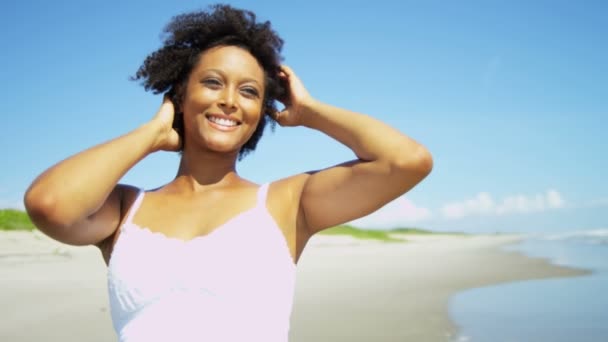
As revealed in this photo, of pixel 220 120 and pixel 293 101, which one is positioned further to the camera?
pixel 293 101

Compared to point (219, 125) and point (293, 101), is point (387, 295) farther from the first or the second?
point (219, 125)

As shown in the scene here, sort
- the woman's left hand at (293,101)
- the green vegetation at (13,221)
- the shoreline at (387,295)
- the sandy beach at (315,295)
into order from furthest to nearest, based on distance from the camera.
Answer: the green vegetation at (13,221)
the shoreline at (387,295)
the sandy beach at (315,295)
the woman's left hand at (293,101)

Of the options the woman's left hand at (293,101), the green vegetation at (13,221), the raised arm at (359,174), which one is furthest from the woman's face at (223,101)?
the green vegetation at (13,221)

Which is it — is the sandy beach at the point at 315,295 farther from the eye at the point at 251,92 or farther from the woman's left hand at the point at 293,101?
the eye at the point at 251,92

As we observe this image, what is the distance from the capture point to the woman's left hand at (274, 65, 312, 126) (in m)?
2.36

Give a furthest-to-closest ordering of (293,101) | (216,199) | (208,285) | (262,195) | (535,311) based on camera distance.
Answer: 1. (535,311)
2. (293,101)
3. (216,199)
4. (262,195)
5. (208,285)

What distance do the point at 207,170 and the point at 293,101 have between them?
0.50m

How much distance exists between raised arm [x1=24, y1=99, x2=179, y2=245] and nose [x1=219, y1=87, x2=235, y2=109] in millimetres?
348

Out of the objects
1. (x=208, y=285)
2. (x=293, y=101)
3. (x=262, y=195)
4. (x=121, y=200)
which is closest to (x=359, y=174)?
(x=262, y=195)

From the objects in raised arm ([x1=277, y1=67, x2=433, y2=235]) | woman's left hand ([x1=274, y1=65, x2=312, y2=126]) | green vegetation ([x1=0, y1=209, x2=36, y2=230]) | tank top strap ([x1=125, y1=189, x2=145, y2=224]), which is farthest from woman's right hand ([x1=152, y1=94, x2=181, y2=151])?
green vegetation ([x1=0, y1=209, x2=36, y2=230])

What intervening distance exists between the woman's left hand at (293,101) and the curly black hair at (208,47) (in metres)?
0.04

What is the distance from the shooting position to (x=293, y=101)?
239 cm

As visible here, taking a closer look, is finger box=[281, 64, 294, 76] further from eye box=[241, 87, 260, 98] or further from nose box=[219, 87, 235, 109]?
nose box=[219, 87, 235, 109]

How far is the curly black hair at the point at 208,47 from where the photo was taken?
2447 mm
